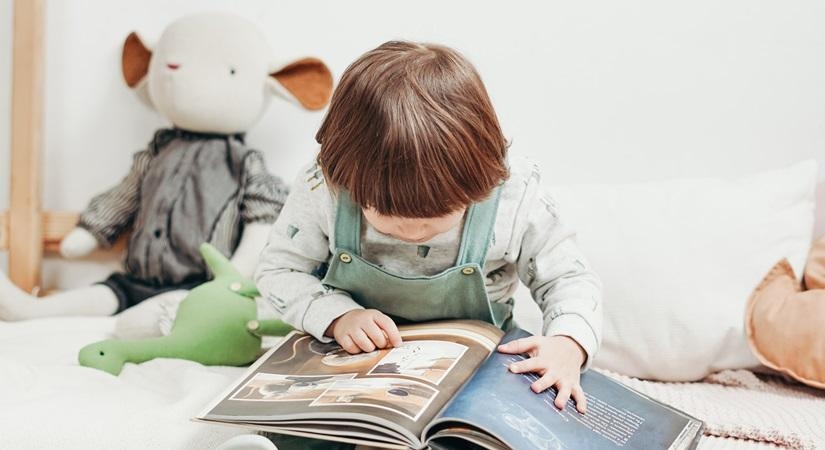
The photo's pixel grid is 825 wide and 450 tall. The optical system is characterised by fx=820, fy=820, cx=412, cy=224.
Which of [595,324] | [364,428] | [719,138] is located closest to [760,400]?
[595,324]

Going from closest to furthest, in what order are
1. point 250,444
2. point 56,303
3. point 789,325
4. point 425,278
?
point 250,444 → point 425,278 → point 789,325 → point 56,303

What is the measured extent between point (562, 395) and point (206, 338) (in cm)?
46

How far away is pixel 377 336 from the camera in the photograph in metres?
0.74

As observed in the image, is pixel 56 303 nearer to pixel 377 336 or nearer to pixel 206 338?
pixel 206 338

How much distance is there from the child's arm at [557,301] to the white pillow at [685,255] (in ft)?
0.65

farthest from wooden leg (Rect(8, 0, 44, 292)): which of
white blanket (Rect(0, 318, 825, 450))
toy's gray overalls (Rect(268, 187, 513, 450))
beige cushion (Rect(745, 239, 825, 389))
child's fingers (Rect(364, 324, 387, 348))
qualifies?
beige cushion (Rect(745, 239, 825, 389))

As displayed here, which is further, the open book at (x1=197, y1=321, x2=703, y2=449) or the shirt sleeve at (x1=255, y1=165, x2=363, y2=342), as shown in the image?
the shirt sleeve at (x1=255, y1=165, x2=363, y2=342)

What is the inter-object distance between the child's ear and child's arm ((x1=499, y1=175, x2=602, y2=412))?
52 centimetres

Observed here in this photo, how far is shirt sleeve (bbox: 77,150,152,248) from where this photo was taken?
1307mm

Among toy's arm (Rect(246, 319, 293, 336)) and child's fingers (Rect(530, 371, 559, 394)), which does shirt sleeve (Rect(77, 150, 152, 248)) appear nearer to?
toy's arm (Rect(246, 319, 293, 336))

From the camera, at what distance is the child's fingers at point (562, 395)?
660 millimetres

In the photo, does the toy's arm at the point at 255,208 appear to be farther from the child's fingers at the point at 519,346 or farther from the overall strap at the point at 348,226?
the child's fingers at the point at 519,346

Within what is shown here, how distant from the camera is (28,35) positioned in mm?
1285

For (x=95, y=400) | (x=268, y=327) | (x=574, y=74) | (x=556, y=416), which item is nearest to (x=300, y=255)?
(x=268, y=327)
